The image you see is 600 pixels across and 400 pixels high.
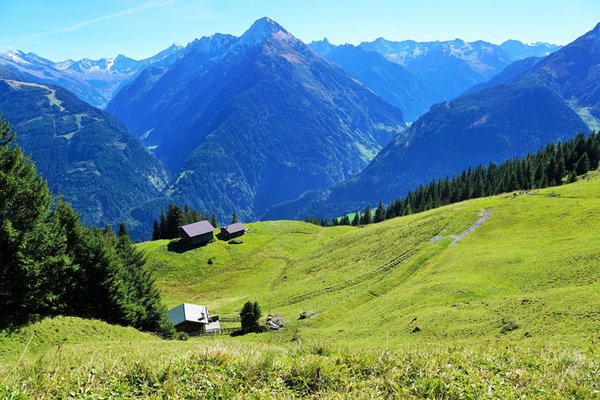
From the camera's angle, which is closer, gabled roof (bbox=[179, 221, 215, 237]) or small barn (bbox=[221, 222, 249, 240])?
gabled roof (bbox=[179, 221, 215, 237])

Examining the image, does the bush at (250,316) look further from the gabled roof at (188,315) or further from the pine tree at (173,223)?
the pine tree at (173,223)

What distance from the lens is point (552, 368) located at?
34.8 feet

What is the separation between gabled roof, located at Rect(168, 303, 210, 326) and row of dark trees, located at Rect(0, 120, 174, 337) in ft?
104

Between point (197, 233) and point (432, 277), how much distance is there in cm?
8702

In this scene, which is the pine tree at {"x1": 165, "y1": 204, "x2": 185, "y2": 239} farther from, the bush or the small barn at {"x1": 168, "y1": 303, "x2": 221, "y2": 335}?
the bush

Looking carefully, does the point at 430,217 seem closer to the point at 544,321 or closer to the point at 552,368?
the point at 544,321

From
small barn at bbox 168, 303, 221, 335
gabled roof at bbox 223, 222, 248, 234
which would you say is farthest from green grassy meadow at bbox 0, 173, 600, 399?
gabled roof at bbox 223, 222, 248, 234

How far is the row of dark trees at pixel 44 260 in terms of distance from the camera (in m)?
24.6

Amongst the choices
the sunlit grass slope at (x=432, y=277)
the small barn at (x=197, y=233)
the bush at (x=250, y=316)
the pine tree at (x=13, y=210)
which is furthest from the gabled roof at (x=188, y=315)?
the small barn at (x=197, y=233)

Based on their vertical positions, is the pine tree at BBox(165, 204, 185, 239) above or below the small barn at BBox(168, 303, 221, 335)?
above

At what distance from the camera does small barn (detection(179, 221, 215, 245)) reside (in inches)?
4870

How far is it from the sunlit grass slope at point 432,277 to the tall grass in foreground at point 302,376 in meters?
8.51

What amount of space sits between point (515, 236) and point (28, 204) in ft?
215

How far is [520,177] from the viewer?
466ft
